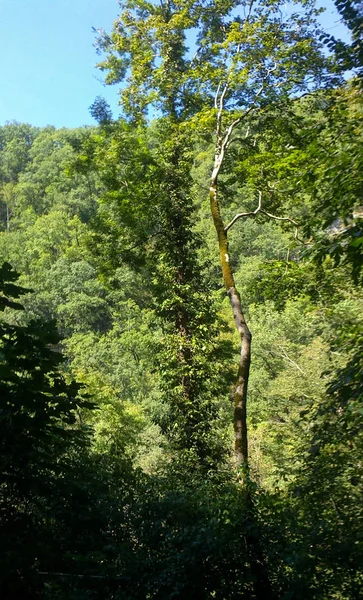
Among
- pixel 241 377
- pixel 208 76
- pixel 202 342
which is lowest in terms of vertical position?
pixel 241 377

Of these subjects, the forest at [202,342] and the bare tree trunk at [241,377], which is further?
the bare tree trunk at [241,377]

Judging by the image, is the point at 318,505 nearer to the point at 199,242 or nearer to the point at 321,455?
the point at 321,455

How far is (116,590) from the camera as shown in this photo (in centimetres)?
311

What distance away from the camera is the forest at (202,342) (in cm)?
303

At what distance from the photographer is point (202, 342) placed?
29.6ft

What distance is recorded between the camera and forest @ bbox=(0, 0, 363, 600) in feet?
9.95

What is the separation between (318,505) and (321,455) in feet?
2.28

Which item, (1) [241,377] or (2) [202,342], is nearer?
(1) [241,377]

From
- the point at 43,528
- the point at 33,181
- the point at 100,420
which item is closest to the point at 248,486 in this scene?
the point at 43,528

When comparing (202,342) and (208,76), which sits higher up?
(208,76)

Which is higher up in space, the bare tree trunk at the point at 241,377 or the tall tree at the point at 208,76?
the tall tree at the point at 208,76

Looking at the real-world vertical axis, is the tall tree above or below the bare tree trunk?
above

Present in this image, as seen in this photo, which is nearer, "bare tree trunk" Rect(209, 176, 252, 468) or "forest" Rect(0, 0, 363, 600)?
"forest" Rect(0, 0, 363, 600)

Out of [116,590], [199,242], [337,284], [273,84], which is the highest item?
[273,84]
